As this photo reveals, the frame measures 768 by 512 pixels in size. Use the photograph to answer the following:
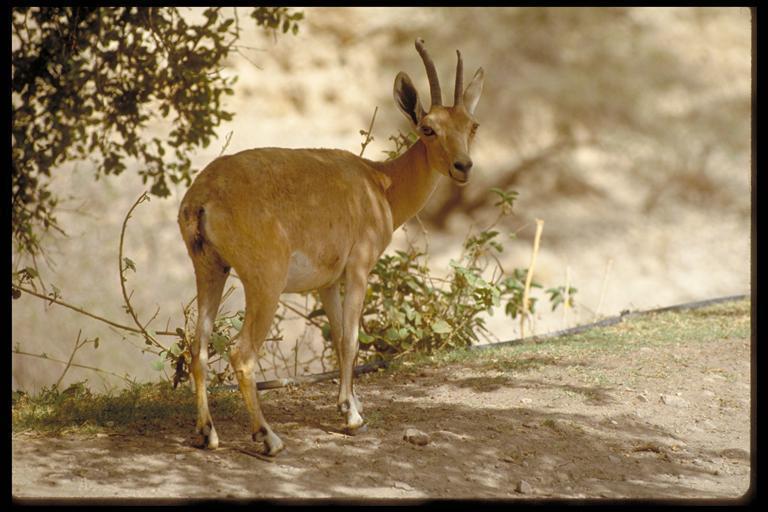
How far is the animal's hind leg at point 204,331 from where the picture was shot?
18.3 ft

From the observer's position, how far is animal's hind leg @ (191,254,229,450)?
18.3 feet

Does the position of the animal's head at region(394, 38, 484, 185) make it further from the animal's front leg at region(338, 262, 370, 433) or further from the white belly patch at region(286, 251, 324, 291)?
the white belly patch at region(286, 251, 324, 291)

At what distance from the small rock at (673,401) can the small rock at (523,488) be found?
6.72 ft

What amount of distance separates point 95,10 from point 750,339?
6.55 meters

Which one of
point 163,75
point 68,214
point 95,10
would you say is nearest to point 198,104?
point 163,75

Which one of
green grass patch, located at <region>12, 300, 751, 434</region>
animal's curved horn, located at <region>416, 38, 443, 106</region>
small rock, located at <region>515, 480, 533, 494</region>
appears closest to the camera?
small rock, located at <region>515, 480, 533, 494</region>

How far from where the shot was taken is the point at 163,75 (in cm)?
913

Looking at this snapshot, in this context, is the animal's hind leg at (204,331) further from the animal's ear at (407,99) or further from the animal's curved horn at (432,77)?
the animal's curved horn at (432,77)

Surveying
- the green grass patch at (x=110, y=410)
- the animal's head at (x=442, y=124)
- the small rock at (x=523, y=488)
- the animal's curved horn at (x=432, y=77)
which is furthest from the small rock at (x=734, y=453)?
the green grass patch at (x=110, y=410)

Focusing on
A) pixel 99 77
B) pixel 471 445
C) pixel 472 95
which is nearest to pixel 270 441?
pixel 471 445

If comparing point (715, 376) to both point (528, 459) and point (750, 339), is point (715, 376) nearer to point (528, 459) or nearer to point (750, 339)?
point (750, 339)

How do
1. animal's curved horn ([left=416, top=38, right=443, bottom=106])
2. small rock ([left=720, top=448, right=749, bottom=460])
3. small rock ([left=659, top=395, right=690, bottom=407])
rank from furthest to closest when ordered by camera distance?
small rock ([left=659, top=395, right=690, bottom=407])
animal's curved horn ([left=416, top=38, right=443, bottom=106])
small rock ([left=720, top=448, right=749, bottom=460])

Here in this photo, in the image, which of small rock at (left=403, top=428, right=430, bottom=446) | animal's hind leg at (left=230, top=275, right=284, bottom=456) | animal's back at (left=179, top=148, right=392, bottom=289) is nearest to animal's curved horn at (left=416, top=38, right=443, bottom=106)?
animal's back at (left=179, top=148, right=392, bottom=289)

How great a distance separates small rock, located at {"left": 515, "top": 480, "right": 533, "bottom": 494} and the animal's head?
199cm
